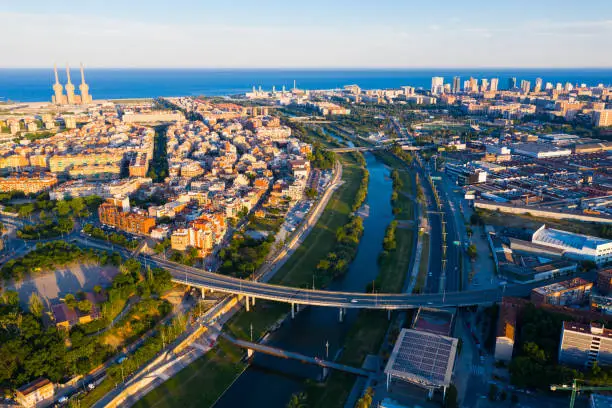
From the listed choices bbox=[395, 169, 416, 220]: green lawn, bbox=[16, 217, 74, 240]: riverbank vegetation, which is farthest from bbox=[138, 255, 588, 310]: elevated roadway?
bbox=[395, 169, 416, 220]: green lawn

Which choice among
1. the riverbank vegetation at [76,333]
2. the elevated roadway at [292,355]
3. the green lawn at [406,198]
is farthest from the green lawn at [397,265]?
the riverbank vegetation at [76,333]

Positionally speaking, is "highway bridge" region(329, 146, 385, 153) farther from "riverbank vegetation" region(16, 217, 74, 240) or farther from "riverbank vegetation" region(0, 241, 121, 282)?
"riverbank vegetation" region(0, 241, 121, 282)

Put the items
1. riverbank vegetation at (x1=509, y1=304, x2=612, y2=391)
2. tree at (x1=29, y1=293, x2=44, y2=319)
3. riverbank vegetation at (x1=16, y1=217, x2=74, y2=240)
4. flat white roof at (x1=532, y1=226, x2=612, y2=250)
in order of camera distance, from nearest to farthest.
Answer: riverbank vegetation at (x1=509, y1=304, x2=612, y2=391)
tree at (x1=29, y1=293, x2=44, y2=319)
flat white roof at (x1=532, y1=226, x2=612, y2=250)
riverbank vegetation at (x1=16, y1=217, x2=74, y2=240)

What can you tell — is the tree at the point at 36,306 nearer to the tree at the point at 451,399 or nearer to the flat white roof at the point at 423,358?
the flat white roof at the point at 423,358

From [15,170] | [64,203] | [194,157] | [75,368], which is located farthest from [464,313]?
[15,170]

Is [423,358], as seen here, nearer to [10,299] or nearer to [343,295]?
[343,295]

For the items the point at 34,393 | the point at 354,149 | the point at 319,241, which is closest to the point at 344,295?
the point at 319,241
